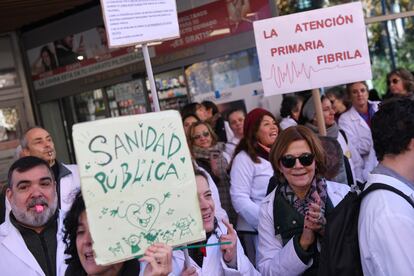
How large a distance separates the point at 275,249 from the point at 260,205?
11.0 inches

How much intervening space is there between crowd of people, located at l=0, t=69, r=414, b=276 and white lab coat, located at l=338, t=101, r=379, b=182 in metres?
0.02

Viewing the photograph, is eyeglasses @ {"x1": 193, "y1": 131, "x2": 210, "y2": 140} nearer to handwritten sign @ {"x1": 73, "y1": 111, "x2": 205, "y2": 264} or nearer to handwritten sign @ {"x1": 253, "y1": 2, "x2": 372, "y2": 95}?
handwritten sign @ {"x1": 253, "y1": 2, "x2": 372, "y2": 95}

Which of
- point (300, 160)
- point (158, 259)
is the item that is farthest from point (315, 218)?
point (158, 259)

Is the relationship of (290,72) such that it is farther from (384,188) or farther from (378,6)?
(378,6)

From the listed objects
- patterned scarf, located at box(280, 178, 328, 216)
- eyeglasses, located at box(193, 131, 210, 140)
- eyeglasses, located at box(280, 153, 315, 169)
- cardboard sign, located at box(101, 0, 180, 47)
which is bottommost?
patterned scarf, located at box(280, 178, 328, 216)

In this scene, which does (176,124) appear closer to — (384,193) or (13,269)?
(384,193)

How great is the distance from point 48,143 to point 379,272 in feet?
11.8

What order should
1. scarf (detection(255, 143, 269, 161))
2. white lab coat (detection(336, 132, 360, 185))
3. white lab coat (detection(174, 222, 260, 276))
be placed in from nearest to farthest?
white lab coat (detection(174, 222, 260, 276)), scarf (detection(255, 143, 269, 161)), white lab coat (detection(336, 132, 360, 185))

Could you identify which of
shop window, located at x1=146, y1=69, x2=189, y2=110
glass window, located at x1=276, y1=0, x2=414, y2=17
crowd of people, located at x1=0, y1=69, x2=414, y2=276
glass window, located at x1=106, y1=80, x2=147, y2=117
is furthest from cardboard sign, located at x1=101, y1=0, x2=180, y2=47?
glass window, located at x1=106, y1=80, x2=147, y2=117

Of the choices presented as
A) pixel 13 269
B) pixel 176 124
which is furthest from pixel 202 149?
pixel 176 124

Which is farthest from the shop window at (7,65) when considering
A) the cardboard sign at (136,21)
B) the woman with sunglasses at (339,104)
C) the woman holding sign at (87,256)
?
the woman holding sign at (87,256)

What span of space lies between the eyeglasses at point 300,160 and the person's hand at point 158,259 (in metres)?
1.25

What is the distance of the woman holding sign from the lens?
2.18 m

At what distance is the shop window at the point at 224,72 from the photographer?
28.4 feet
